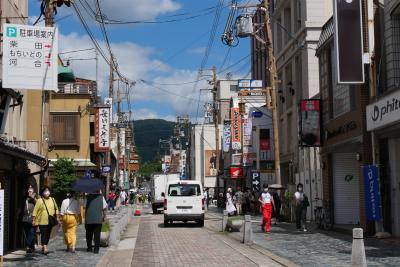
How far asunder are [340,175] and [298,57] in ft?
43.8

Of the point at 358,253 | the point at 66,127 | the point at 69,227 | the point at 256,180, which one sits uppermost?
the point at 66,127

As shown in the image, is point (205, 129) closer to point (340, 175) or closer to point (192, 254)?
point (340, 175)

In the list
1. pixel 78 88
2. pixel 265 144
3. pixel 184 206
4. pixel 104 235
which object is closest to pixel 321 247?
pixel 104 235

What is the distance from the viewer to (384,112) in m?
19.1

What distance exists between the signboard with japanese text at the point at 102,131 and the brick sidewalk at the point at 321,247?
63.3 feet

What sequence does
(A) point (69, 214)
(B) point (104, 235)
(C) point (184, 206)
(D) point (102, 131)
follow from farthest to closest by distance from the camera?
(D) point (102, 131), (C) point (184, 206), (B) point (104, 235), (A) point (69, 214)

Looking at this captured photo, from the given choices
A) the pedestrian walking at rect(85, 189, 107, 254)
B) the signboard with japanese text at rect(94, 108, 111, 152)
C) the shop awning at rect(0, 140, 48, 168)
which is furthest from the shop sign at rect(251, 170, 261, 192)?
the pedestrian walking at rect(85, 189, 107, 254)

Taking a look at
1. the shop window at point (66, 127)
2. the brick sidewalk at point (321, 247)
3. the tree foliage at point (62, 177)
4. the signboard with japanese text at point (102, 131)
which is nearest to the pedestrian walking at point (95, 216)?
the brick sidewalk at point (321, 247)

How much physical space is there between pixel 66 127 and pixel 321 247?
2584 centimetres

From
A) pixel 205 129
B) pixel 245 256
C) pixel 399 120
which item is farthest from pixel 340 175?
pixel 205 129

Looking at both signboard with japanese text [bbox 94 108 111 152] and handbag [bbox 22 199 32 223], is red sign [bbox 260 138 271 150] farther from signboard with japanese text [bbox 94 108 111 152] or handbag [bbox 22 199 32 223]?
handbag [bbox 22 199 32 223]

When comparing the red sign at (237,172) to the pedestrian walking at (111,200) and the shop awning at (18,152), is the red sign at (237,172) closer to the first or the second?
the pedestrian walking at (111,200)

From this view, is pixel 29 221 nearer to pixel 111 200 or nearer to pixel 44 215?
pixel 44 215

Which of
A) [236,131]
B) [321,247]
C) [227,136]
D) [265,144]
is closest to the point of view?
[321,247]
